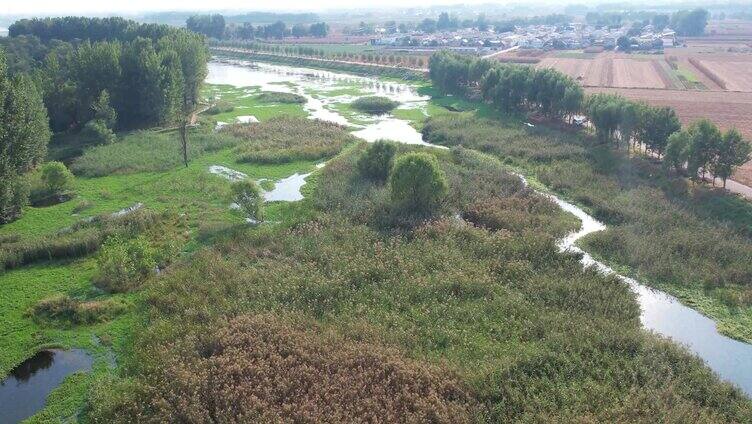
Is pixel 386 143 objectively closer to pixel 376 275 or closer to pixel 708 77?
pixel 376 275

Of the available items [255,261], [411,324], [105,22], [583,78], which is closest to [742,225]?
[411,324]

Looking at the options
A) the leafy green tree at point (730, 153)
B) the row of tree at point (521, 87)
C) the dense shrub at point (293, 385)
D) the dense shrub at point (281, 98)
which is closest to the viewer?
the dense shrub at point (293, 385)

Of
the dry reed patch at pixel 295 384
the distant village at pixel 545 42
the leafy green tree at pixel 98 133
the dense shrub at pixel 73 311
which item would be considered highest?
the distant village at pixel 545 42

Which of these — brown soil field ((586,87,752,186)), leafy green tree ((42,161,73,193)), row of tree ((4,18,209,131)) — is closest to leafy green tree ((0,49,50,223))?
leafy green tree ((42,161,73,193))

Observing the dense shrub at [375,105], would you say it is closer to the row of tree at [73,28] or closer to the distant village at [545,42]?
the row of tree at [73,28]

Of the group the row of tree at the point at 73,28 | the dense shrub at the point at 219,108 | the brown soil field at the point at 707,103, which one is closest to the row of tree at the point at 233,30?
the row of tree at the point at 73,28

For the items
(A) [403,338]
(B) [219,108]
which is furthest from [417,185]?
(B) [219,108]
